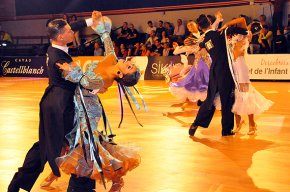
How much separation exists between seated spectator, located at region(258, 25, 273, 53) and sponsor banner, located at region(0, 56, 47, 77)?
33.1ft

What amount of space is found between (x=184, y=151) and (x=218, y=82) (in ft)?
4.82

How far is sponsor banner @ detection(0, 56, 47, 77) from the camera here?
23453mm

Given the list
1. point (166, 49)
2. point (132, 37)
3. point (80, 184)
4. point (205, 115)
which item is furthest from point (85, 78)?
point (132, 37)

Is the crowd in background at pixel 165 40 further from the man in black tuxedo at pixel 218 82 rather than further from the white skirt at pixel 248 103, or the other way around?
the man in black tuxedo at pixel 218 82

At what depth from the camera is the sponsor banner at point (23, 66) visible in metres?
23.5

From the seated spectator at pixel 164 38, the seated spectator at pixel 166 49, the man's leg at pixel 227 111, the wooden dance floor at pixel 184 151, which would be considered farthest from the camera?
the seated spectator at pixel 164 38

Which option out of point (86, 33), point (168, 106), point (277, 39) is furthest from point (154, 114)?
point (86, 33)

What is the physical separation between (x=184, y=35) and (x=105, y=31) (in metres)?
16.7

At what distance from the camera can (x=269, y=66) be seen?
1802 centimetres

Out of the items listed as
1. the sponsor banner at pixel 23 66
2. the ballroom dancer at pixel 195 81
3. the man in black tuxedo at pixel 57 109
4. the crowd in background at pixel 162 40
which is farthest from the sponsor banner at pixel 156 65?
the man in black tuxedo at pixel 57 109

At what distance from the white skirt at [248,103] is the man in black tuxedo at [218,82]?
4.3 inches

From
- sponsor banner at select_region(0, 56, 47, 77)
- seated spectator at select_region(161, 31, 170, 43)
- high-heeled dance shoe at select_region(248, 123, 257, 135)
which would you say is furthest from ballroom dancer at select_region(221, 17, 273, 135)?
sponsor banner at select_region(0, 56, 47, 77)

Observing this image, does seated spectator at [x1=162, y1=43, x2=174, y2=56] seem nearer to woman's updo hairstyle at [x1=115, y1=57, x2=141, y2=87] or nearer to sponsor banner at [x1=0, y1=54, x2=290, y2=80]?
sponsor banner at [x1=0, y1=54, x2=290, y2=80]

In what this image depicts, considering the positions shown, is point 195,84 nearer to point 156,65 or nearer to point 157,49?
point 156,65
